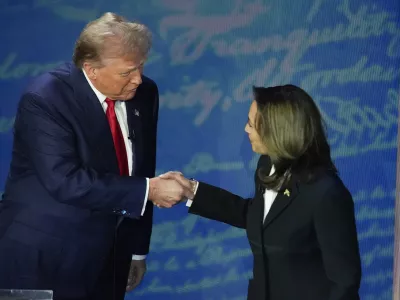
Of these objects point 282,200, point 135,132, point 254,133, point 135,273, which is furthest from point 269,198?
point 135,273

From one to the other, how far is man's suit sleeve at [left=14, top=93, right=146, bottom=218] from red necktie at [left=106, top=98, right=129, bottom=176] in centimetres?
9

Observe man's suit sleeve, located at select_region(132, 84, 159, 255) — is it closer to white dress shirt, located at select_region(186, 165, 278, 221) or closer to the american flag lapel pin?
white dress shirt, located at select_region(186, 165, 278, 221)

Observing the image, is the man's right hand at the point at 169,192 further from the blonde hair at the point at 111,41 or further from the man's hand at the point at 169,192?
the blonde hair at the point at 111,41

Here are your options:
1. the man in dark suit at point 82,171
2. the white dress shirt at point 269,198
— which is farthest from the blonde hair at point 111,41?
the white dress shirt at point 269,198

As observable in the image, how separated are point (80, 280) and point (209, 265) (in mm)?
793

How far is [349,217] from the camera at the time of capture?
2.19 meters

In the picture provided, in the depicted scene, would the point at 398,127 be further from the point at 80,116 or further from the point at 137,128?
the point at 80,116

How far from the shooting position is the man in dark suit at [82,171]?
261cm

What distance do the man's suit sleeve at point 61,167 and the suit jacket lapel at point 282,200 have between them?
56cm

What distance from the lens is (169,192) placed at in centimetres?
276

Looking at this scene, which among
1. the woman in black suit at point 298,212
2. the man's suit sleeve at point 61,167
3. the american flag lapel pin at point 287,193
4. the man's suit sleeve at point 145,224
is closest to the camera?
the woman in black suit at point 298,212

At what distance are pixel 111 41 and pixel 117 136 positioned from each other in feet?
1.13

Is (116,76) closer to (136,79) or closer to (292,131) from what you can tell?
(136,79)

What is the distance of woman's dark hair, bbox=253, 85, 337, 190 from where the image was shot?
7.33 feet
